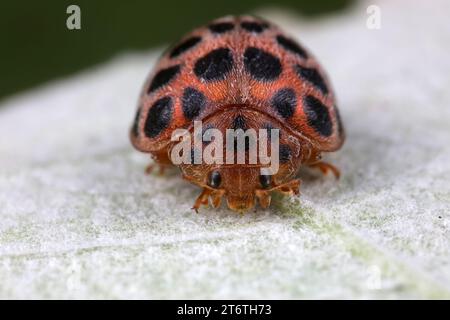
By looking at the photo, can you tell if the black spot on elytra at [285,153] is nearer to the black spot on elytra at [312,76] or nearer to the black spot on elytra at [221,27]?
the black spot on elytra at [312,76]

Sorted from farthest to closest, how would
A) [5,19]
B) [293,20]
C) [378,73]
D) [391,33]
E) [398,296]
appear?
[5,19], [293,20], [391,33], [378,73], [398,296]

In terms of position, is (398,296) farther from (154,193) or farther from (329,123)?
(154,193)

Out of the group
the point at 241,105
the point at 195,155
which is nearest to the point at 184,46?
the point at 241,105

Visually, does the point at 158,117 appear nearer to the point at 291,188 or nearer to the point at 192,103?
the point at 192,103

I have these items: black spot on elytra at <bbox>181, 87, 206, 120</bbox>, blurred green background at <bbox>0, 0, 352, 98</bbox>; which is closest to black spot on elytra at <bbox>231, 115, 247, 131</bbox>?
black spot on elytra at <bbox>181, 87, 206, 120</bbox>

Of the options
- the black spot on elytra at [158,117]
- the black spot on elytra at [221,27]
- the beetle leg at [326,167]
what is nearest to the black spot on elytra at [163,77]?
the black spot on elytra at [158,117]

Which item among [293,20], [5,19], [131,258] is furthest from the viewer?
[5,19]

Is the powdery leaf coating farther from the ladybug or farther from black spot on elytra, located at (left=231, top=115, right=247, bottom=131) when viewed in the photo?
black spot on elytra, located at (left=231, top=115, right=247, bottom=131)
